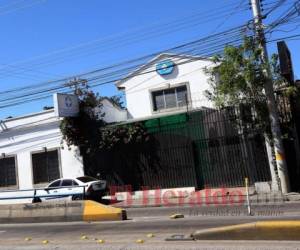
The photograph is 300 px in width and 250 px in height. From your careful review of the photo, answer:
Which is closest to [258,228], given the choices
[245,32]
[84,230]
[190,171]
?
[84,230]

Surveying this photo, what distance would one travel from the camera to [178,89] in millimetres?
32062

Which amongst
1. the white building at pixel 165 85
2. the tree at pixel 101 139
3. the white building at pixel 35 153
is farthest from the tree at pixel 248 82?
the white building at pixel 35 153

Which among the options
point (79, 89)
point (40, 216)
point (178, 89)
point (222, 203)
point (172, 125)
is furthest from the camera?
point (178, 89)

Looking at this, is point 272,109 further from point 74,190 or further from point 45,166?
point 45,166

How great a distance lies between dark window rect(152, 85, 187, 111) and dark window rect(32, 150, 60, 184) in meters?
6.88

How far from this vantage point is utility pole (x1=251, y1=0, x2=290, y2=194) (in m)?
21.3

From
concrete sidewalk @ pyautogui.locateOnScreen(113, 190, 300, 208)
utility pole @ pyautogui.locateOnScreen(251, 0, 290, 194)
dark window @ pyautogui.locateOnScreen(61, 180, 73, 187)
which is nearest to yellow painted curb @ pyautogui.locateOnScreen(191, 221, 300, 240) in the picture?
concrete sidewalk @ pyautogui.locateOnScreen(113, 190, 300, 208)

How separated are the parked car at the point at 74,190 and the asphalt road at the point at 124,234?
6422mm

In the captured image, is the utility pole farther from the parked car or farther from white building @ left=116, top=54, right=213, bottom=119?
white building @ left=116, top=54, right=213, bottom=119

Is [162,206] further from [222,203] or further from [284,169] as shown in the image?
[284,169]

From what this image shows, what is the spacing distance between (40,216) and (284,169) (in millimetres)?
9866

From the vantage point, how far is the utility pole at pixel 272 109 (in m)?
21.3

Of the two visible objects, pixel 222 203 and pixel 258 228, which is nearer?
pixel 258 228

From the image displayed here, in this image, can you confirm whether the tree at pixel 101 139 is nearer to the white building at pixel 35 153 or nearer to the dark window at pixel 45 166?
the white building at pixel 35 153
